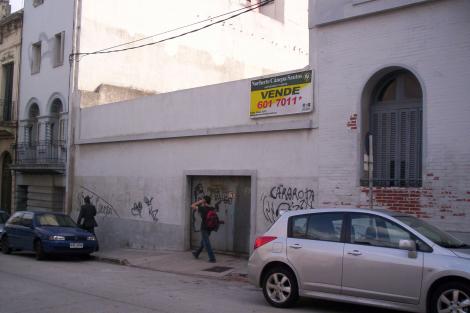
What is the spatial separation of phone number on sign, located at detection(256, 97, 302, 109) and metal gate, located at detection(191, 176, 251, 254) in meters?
2.02

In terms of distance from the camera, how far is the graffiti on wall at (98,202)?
1936 cm

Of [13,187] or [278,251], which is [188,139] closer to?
[278,251]

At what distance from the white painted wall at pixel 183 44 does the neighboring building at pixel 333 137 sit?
5.10m

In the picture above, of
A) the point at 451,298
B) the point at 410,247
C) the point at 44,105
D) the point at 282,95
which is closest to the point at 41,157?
the point at 44,105

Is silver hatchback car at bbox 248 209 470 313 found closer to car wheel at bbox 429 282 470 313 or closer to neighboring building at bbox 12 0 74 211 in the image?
car wheel at bbox 429 282 470 313

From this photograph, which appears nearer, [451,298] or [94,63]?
[451,298]

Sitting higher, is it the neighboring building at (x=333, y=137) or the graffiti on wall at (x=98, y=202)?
the neighboring building at (x=333, y=137)

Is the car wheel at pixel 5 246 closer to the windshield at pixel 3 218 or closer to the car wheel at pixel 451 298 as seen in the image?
the windshield at pixel 3 218

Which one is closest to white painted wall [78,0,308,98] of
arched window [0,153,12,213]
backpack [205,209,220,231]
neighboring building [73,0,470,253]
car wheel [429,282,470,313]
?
neighboring building [73,0,470,253]

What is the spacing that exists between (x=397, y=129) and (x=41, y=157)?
1636 centimetres

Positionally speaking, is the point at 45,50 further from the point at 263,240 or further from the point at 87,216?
the point at 263,240

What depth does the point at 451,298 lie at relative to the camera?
7.01 m

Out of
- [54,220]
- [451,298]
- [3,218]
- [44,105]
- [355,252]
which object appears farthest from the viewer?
[44,105]

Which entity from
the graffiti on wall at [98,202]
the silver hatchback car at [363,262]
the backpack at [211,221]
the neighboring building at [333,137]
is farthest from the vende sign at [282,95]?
the graffiti on wall at [98,202]
